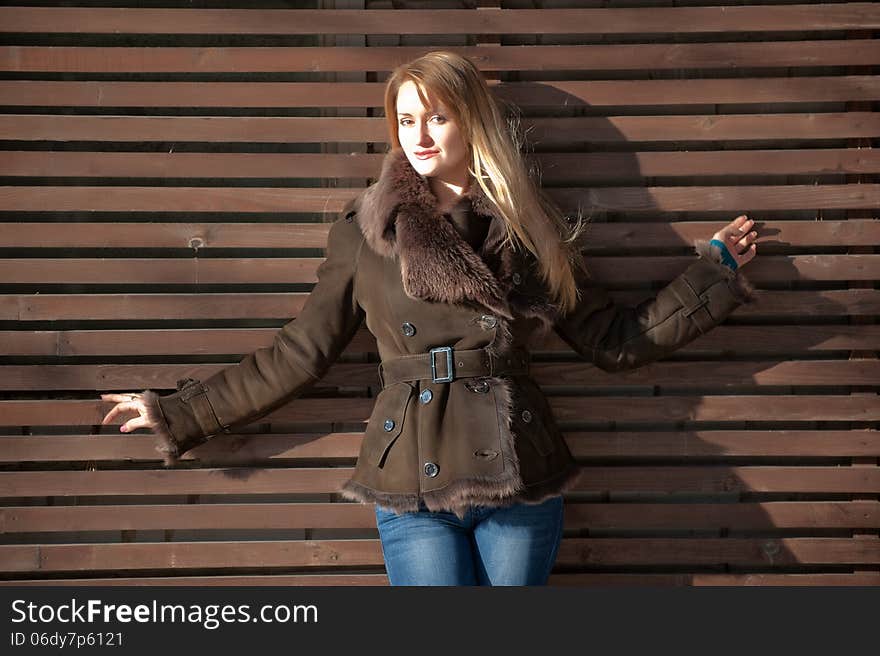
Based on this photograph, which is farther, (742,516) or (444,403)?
(742,516)

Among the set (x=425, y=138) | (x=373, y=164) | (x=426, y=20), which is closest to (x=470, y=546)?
(x=425, y=138)

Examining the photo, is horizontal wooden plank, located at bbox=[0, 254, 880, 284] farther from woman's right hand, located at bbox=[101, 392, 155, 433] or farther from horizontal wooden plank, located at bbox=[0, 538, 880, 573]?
horizontal wooden plank, located at bbox=[0, 538, 880, 573]

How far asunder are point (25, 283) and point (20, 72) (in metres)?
0.78

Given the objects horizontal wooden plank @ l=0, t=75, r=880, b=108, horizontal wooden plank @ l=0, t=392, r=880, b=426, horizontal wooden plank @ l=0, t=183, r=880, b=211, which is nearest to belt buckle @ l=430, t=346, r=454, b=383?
horizontal wooden plank @ l=0, t=392, r=880, b=426

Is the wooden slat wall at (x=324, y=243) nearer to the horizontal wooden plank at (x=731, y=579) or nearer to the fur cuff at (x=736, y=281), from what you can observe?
the horizontal wooden plank at (x=731, y=579)

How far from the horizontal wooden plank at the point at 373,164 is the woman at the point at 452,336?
1.15 feet

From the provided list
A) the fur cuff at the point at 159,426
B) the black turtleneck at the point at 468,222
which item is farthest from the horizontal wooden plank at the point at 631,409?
the black turtleneck at the point at 468,222

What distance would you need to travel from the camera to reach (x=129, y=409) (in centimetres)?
323

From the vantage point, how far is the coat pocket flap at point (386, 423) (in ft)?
9.40

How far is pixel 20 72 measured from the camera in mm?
3352

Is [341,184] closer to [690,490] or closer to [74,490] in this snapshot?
[74,490]

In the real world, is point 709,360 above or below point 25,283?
below

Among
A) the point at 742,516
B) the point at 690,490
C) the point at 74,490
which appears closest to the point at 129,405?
the point at 74,490

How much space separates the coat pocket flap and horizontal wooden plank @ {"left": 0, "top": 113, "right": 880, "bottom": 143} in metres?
1.00
